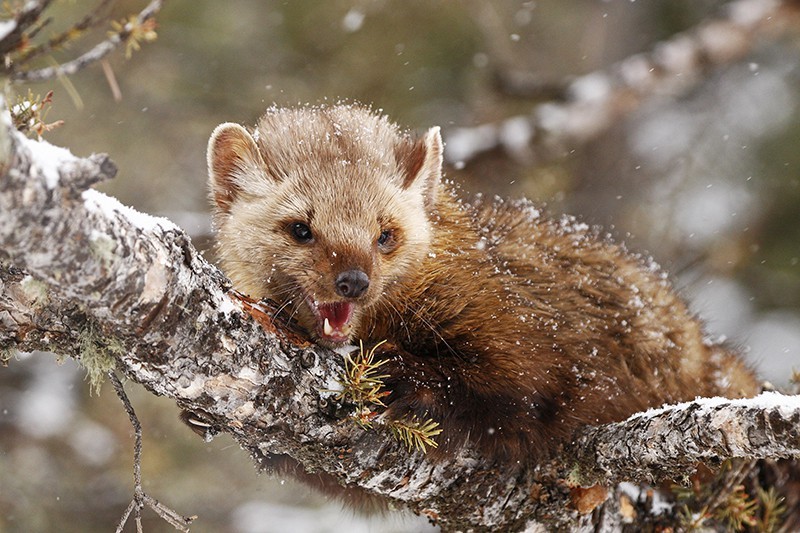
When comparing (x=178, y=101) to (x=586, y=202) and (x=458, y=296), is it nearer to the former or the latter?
(x=586, y=202)

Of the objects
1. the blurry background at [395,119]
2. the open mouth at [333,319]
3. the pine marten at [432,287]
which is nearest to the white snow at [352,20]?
the blurry background at [395,119]

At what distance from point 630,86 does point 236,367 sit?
607 cm

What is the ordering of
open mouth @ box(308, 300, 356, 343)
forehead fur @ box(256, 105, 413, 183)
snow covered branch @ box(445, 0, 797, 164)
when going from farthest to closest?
snow covered branch @ box(445, 0, 797, 164)
forehead fur @ box(256, 105, 413, 183)
open mouth @ box(308, 300, 356, 343)

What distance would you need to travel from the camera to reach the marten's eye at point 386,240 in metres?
3.63

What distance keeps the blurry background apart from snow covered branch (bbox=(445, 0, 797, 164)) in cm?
20

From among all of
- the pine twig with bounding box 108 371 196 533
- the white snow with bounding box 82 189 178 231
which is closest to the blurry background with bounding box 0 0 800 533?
the pine twig with bounding box 108 371 196 533

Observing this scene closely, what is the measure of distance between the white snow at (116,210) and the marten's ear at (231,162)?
118 centimetres

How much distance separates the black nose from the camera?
10.6 feet

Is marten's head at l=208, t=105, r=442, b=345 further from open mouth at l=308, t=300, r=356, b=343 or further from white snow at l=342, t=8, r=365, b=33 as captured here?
white snow at l=342, t=8, r=365, b=33

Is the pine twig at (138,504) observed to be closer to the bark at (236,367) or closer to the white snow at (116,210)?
the bark at (236,367)

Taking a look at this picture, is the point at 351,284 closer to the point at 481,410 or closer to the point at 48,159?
the point at 481,410

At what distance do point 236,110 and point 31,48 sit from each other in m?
6.26

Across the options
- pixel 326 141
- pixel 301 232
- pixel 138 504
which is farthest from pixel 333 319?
pixel 138 504

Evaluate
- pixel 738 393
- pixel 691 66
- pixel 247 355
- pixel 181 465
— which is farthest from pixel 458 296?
pixel 691 66
